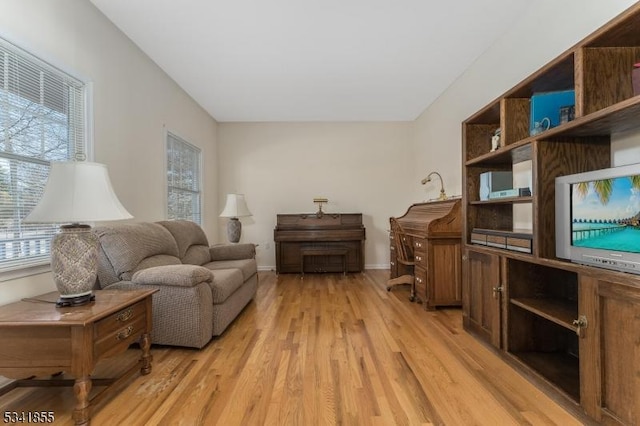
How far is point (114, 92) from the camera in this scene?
2.66 metres

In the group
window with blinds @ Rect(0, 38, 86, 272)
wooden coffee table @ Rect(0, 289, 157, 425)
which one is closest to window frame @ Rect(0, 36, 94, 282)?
window with blinds @ Rect(0, 38, 86, 272)

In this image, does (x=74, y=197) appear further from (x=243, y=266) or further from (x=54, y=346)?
(x=243, y=266)

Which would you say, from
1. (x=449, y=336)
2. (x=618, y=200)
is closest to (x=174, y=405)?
(x=449, y=336)

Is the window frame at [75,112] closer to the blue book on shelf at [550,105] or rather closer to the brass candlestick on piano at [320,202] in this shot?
the blue book on shelf at [550,105]

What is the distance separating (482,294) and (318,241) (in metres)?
2.87

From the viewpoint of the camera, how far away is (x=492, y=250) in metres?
2.15

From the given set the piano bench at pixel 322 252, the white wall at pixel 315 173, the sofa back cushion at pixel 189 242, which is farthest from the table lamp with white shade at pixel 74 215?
the white wall at pixel 315 173

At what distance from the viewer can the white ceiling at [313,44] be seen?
95.5 inches

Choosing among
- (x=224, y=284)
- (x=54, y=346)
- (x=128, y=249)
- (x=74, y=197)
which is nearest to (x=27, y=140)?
(x=74, y=197)

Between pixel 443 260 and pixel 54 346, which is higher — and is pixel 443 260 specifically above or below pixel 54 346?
above

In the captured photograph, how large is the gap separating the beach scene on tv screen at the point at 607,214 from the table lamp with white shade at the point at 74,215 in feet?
8.02

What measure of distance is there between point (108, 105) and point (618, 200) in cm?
355

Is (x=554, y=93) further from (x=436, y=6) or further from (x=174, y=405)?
(x=174, y=405)

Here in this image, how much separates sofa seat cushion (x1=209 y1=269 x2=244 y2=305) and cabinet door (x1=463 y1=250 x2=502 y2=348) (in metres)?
2.03
